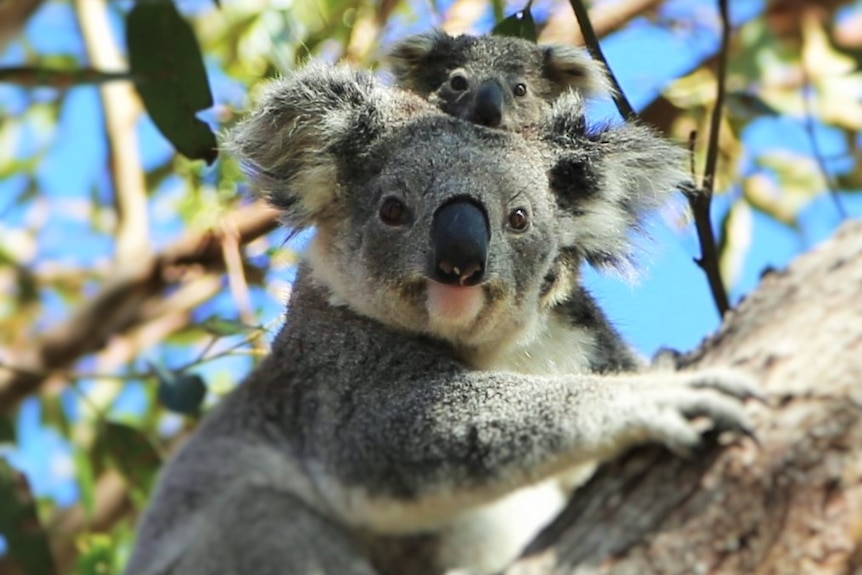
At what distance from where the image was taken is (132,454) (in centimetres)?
500

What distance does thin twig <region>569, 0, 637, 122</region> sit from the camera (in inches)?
131

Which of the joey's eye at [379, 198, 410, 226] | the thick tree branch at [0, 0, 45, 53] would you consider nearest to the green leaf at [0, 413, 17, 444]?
the thick tree branch at [0, 0, 45, 53]

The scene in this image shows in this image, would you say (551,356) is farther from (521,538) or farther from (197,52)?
(197,52)

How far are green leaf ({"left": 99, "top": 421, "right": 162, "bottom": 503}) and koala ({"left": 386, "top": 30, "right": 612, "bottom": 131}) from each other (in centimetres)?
175

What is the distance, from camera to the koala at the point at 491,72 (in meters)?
4.31

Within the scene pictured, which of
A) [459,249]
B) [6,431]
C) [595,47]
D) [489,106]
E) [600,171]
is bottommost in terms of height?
[6,431]

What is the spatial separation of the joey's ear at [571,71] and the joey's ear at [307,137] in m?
1.06

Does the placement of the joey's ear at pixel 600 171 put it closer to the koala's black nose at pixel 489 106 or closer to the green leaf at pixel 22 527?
the koala's black nose at pixel 489 106

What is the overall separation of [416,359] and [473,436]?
1.34 feet

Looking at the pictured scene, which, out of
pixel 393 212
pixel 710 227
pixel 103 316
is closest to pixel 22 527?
pixel 103 316

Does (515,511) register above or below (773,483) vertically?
below

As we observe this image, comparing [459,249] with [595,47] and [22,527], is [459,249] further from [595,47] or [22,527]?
[22,527]

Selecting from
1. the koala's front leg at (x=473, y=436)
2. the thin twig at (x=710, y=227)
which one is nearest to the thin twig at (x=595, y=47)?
the thin twig at (x=710, y=227)

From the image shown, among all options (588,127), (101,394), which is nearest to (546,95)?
(588,127)
